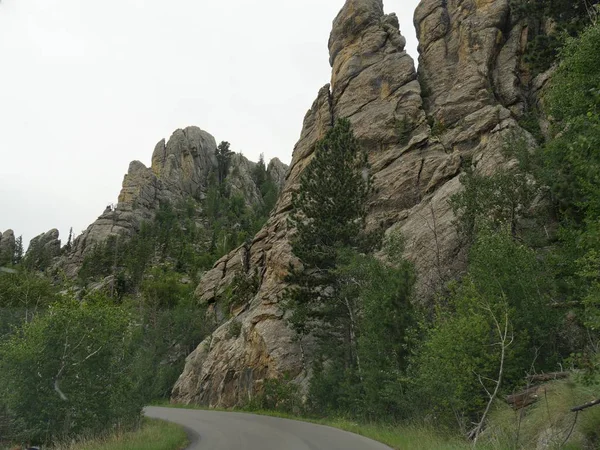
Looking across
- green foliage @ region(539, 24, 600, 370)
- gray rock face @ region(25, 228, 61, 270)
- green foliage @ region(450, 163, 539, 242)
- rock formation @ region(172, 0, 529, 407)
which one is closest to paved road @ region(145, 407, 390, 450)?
green foliage @ region(539, 24, 600, 370)

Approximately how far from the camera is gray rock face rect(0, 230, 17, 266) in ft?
326

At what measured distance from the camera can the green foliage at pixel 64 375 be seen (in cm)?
1720

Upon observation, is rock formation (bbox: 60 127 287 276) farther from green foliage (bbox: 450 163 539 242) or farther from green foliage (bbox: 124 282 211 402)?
green foliage (bbox: 450 163 539 242)

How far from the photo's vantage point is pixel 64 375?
1802 cm

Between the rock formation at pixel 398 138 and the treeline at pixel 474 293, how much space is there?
11.3 ft

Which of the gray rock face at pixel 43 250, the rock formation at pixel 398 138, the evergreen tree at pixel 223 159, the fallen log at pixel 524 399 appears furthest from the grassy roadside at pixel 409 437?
the evergreen tree at pixel 223 159

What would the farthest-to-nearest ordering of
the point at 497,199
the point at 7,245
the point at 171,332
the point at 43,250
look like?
1. the point at 7,245
2. the point at 43,250
3. the point at 171,332
4. the point at 497,199

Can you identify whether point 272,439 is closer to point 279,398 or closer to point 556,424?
point 556,424

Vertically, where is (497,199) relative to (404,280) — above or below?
above

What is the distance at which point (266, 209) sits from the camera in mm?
107625

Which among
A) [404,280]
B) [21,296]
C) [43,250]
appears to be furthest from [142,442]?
[43,250]

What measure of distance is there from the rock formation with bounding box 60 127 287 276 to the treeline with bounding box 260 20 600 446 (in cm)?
8167

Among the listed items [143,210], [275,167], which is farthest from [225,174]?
[143,210]

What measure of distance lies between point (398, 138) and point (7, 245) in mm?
108302
